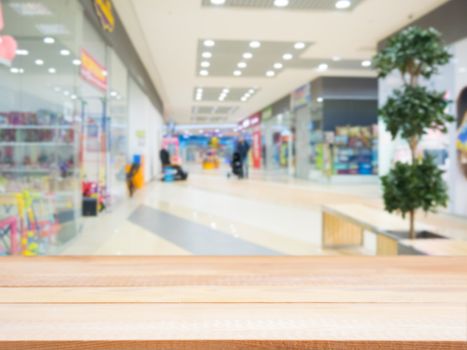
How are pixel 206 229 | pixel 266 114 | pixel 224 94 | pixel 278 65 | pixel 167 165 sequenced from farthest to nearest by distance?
pixel 266 114, pixel 224 94, pixel 167 165, pixel 278 65, pixel 206 229

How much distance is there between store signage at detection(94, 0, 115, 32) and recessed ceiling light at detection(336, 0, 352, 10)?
3.41 m

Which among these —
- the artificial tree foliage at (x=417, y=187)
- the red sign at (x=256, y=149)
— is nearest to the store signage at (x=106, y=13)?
the artificial tree foliage at (x=417, y=187)

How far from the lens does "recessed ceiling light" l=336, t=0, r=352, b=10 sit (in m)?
6.78

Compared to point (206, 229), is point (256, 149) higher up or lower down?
higher up

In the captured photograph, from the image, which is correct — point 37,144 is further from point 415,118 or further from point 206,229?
point 415,118

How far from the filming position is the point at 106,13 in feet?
19.7

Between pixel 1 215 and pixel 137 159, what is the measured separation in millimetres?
8424

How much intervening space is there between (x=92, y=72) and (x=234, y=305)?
5.50m

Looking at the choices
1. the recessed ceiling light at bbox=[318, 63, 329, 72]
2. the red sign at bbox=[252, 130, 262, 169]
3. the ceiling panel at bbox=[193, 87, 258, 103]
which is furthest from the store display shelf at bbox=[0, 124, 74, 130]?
the red sign at bbox=[252, 130, 262, 169]

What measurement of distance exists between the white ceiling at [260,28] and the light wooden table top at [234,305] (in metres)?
6.50

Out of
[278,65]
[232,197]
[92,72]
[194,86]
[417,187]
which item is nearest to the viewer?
[417,187]

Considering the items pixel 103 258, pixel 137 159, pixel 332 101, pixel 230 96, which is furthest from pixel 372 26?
pixel 230 96

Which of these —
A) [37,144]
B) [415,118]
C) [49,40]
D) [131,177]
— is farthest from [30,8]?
[131,177]

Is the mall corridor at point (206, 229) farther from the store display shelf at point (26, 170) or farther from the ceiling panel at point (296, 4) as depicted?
the ceiling panel at point (296, 4)
